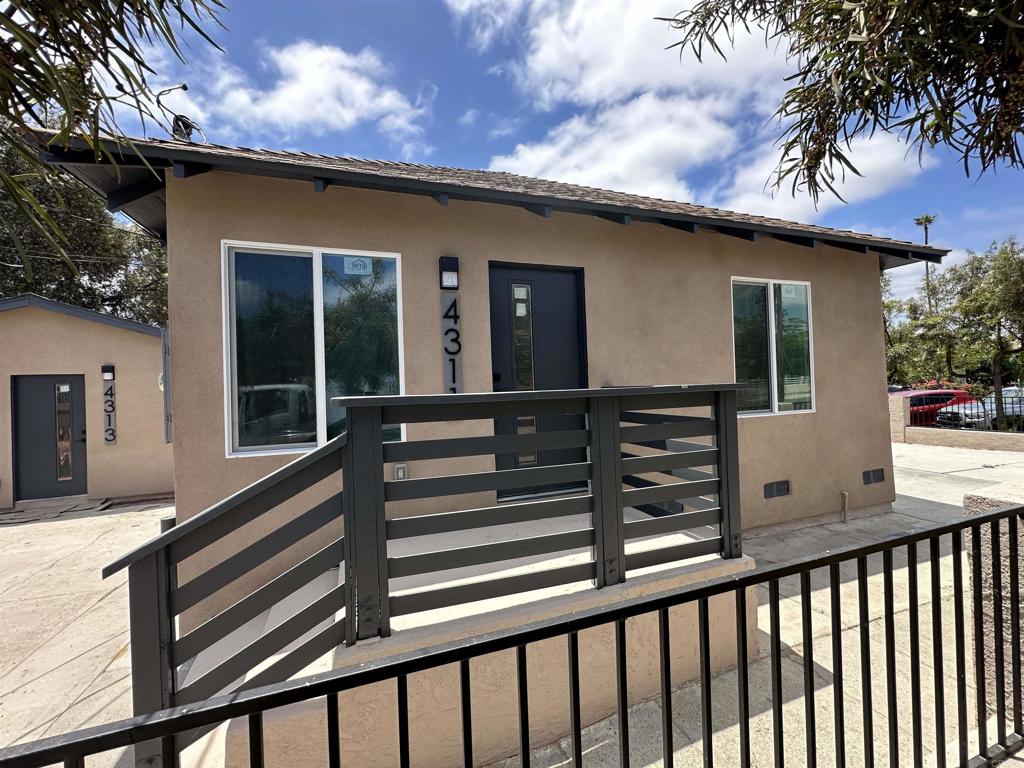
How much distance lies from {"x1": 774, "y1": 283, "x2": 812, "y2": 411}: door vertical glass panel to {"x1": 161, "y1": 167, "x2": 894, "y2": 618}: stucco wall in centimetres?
13

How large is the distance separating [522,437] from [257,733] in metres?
1.67

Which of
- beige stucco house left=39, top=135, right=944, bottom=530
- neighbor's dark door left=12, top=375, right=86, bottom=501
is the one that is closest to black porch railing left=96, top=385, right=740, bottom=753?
beige stucco house left=39, top=135, right=944, bottom=530

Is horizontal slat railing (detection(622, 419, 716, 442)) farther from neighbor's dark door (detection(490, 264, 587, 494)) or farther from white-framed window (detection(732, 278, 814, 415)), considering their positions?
white-framed window (detection(732, 278, 814, 415))

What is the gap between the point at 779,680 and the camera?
1.49 meters

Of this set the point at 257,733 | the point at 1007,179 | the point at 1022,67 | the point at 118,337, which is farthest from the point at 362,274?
Result: the point at 118,337

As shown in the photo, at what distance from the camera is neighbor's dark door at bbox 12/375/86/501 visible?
7.38 metres

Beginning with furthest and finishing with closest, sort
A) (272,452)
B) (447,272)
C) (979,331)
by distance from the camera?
(979,331)
(447,272)
(272,452)

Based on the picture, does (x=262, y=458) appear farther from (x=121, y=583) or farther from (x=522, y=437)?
(x=121, y=583)

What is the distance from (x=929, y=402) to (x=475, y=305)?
15.0 m

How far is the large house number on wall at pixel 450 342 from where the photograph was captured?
392 centimetres

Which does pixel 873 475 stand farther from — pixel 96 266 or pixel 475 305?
pixel 96 266

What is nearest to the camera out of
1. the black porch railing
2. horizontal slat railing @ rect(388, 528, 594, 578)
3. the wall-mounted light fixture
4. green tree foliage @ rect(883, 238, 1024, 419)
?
the black porch railing

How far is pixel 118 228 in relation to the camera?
44.1 feet

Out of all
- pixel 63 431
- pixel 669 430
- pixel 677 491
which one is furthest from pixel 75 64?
pixel 63 431
